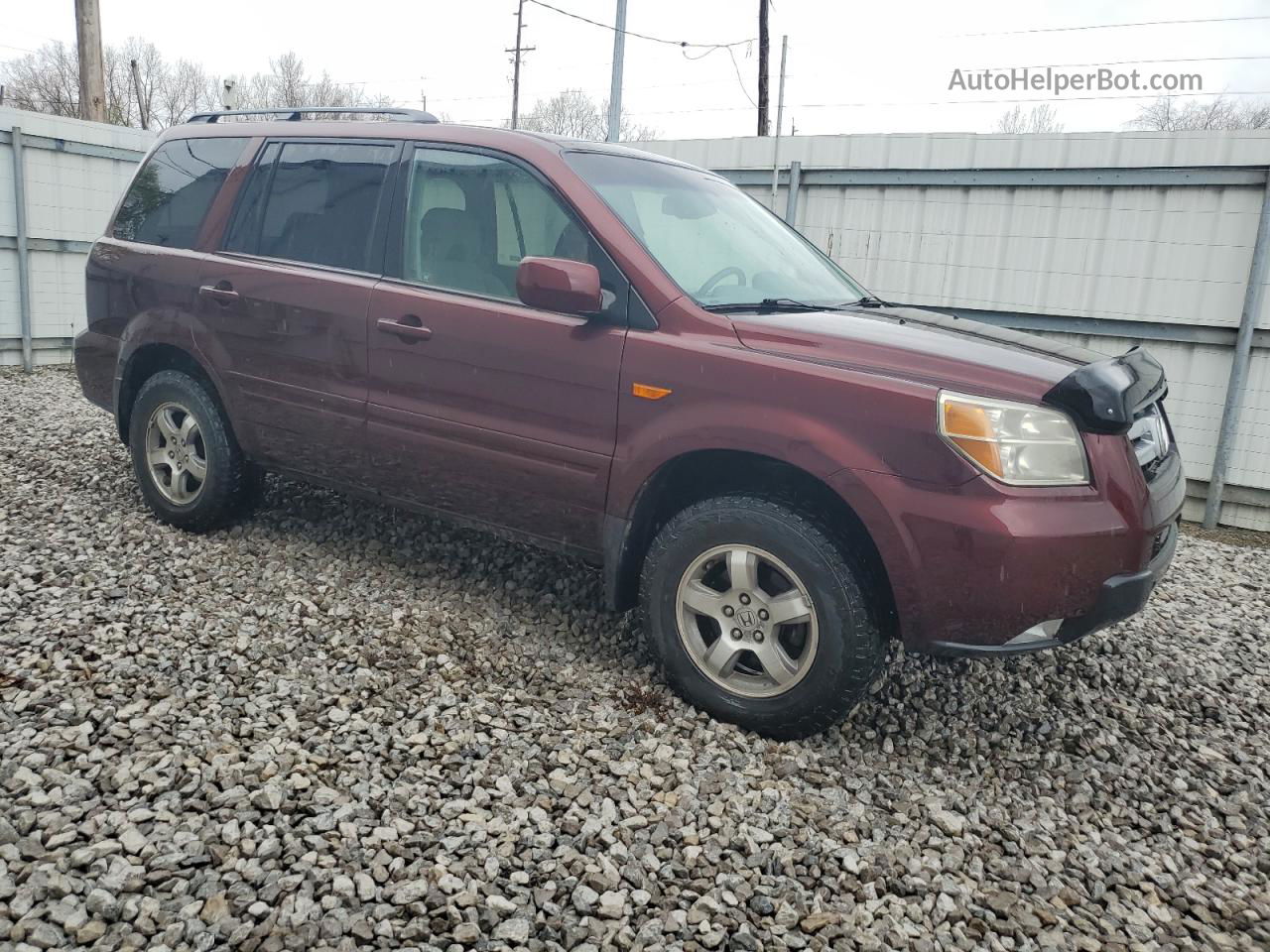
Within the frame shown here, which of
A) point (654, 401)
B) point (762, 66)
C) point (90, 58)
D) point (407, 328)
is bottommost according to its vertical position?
point (654, 401)

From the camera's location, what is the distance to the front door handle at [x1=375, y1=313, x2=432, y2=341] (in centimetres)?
376

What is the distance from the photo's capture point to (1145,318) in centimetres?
729

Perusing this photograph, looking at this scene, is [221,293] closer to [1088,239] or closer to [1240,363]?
[1088,239]

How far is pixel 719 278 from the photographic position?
3625mm

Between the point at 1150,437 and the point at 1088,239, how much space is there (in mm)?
4803

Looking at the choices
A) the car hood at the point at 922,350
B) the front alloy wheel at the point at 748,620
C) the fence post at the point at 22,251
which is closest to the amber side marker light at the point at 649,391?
the car hood at the point at 922,350

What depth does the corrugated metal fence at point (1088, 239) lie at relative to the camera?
6941 millimetres

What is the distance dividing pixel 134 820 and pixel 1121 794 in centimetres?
298

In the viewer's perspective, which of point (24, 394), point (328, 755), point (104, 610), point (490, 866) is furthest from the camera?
point (24, 394)

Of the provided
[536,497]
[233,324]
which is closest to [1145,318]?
[536,497]

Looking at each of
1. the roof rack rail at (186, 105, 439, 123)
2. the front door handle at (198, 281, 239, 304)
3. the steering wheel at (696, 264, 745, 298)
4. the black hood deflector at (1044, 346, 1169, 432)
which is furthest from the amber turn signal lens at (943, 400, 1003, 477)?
the front door handle at (198, 281, 239, 304)

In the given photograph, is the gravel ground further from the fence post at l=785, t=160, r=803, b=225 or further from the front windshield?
the fence post at l=785, t=160, r=803, b=225

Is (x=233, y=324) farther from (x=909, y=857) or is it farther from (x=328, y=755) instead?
(x=909, y=857)

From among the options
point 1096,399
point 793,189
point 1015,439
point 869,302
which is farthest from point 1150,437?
point 793,189
